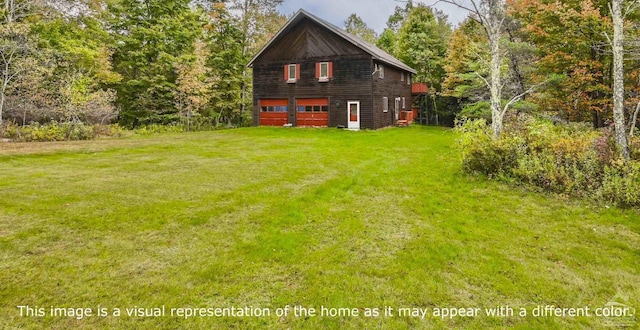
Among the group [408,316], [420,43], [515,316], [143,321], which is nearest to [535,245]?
[515,316]

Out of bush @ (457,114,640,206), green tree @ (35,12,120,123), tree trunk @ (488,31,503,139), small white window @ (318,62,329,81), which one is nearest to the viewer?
bush @ (457,114,640,206)

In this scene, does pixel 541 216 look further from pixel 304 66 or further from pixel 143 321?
pixel 304 66

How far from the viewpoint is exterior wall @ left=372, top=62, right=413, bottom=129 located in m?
22.5

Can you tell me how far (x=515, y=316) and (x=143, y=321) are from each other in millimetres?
3753

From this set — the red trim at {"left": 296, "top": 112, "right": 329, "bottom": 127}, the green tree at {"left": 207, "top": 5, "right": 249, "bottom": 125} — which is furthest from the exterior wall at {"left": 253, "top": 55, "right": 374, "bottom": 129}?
the green tree at {"left": 207, "top": 5, "right": 249, "bottom": 125}

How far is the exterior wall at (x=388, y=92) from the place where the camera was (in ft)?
73.7

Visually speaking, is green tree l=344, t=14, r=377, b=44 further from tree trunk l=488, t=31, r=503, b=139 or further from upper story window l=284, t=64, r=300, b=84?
tree trunk l=488, t=31, r=503, b=139

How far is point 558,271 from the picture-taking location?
4.34 m

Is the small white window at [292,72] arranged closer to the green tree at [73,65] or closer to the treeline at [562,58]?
the treeline at [562,58]

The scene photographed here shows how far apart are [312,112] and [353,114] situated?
305 cm

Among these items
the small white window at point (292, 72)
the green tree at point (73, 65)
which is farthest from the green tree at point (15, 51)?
the small white window at point (292, 72)

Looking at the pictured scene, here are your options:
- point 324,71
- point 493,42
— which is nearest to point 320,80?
Result: point 324,71

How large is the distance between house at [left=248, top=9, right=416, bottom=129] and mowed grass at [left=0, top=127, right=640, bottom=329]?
541 inches

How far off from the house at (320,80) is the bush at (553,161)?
518 inches
